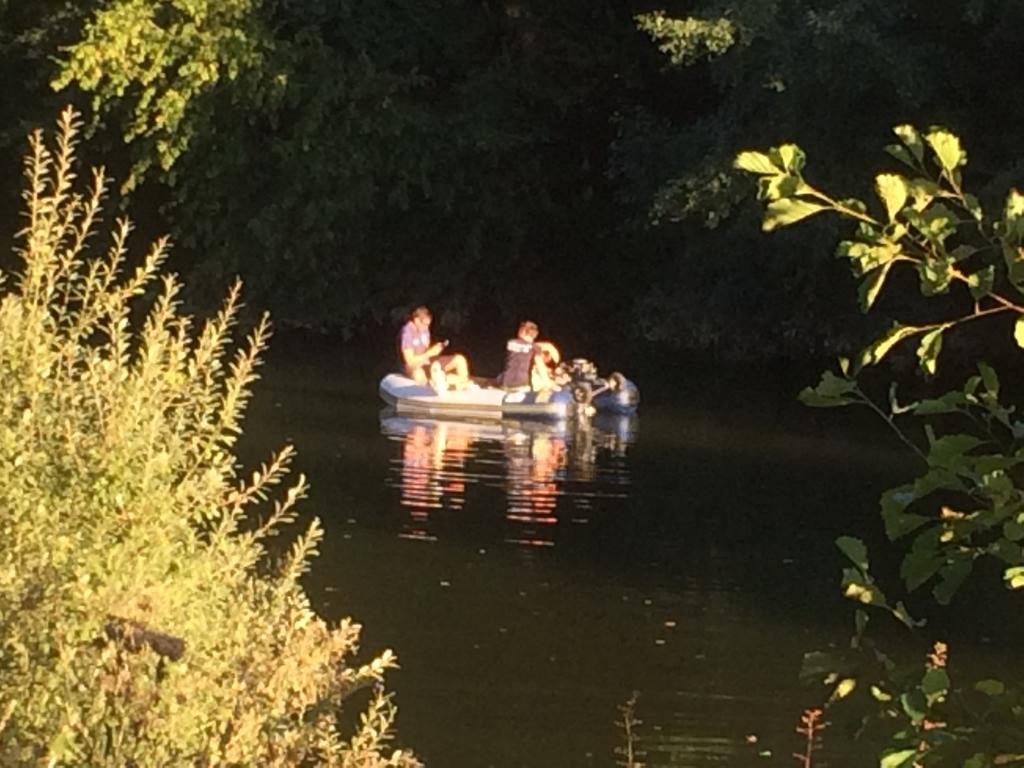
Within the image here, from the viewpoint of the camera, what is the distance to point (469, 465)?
1791cm

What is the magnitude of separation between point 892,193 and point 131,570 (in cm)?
216

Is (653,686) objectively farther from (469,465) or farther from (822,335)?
(822,335)

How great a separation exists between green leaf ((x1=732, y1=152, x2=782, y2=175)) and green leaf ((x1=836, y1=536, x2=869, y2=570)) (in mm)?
497

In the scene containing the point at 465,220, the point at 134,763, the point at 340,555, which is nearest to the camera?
the point at 134,763

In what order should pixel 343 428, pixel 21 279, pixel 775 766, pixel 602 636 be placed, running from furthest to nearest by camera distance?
pixel 343 428 < pixel 602 636 < pixel 775 766 < pixel 21 279

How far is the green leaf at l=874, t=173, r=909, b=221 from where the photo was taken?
10.00 ft

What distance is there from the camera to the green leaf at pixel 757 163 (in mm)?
3037

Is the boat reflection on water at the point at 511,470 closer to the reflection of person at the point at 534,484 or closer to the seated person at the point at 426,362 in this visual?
the reflection of person at the point at 534,484

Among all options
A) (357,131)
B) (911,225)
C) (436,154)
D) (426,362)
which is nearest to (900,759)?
(911,225)

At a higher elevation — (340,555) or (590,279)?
(590,279)

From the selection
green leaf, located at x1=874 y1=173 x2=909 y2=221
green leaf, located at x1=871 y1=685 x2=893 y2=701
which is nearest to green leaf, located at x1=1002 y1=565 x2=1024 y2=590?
green leaf, located at x1=871 y1=685 x2=893 y2=701

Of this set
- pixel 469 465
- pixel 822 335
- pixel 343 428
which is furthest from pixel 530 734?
pixel 822 335

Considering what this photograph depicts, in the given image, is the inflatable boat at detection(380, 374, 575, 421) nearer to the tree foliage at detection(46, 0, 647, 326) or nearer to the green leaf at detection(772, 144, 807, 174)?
the tree foliage at detection(46, 0, 647, 326)

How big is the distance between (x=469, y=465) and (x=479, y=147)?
40.1 ft
